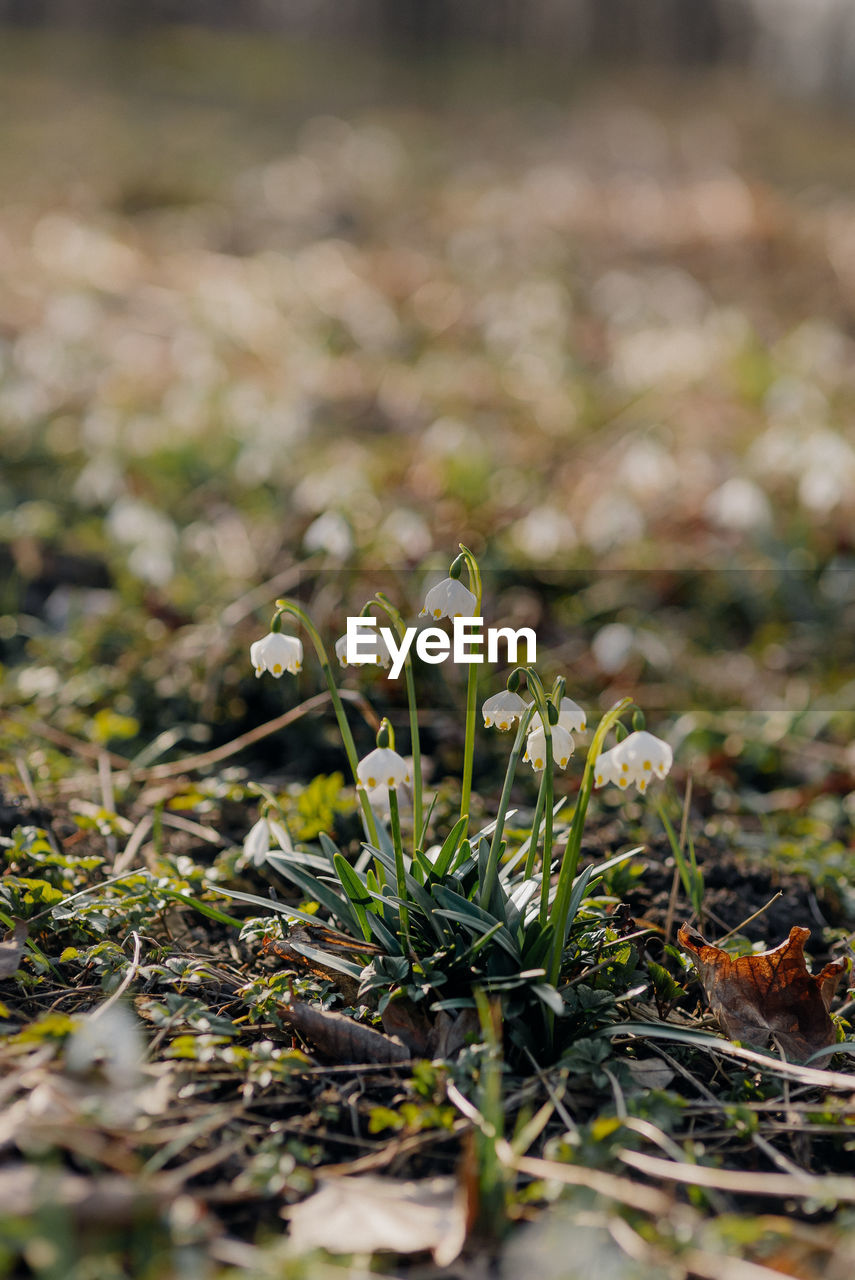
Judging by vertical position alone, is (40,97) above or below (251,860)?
above

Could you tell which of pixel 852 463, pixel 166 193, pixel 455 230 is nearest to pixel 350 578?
pixel 852 463

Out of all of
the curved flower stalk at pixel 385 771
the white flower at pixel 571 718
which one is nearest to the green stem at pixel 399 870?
the curved flower stalk at pixel 385 771

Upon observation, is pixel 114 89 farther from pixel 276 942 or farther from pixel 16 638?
pixel 276 942

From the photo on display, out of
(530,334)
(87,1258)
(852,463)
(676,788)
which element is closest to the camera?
(87,1258)

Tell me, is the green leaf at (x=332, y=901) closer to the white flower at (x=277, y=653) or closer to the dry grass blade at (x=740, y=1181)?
the white flower at (x=277, y=653)

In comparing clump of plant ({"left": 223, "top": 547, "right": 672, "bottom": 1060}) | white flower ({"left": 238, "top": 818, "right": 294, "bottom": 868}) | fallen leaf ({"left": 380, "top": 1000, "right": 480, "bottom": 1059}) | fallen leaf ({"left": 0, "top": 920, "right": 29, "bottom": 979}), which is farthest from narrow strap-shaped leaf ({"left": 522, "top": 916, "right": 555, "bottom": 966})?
fallen leaf ({"left": 0, "top": 920, "right": 29, "bottom": 979})

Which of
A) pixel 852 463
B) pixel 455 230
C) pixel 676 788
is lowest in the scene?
pixel 676 788

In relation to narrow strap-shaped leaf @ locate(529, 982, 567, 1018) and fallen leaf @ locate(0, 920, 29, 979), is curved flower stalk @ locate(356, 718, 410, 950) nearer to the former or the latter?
narrow strap-shaped leaf @ locate(529, 982, 567, 1018)

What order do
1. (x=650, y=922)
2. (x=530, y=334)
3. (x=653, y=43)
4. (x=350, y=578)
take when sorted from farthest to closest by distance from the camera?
1. (x=653, y=43)
2. (x=530, y=334)
3. (x=350, y=578)
4. (x=650, y=922)
